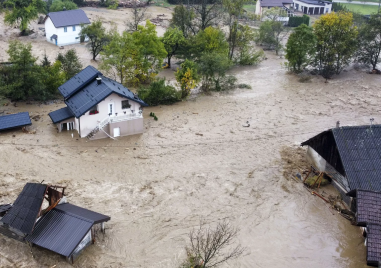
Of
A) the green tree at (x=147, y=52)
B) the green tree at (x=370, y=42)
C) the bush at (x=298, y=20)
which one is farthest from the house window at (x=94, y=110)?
the bush at (x=298, y=20)

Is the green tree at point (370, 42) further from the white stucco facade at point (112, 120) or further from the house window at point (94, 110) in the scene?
the house window at point (94, 110)

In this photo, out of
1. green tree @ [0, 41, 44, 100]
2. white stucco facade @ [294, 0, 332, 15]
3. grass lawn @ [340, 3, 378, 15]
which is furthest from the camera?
grass lawn @ [340, 3, 378, 15]

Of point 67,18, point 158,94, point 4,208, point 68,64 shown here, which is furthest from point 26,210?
point 67,18

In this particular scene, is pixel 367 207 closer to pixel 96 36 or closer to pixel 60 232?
pixel 60 232

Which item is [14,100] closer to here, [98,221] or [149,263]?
[98,221]

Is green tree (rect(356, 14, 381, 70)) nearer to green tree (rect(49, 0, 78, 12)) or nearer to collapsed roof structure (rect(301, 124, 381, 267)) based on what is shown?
collapsed roof structure (rect(301, 124, 381, 267))

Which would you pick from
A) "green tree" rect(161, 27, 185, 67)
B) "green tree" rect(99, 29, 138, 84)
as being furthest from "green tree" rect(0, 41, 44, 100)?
"green tree" rect(161, 27, 185, 67)
